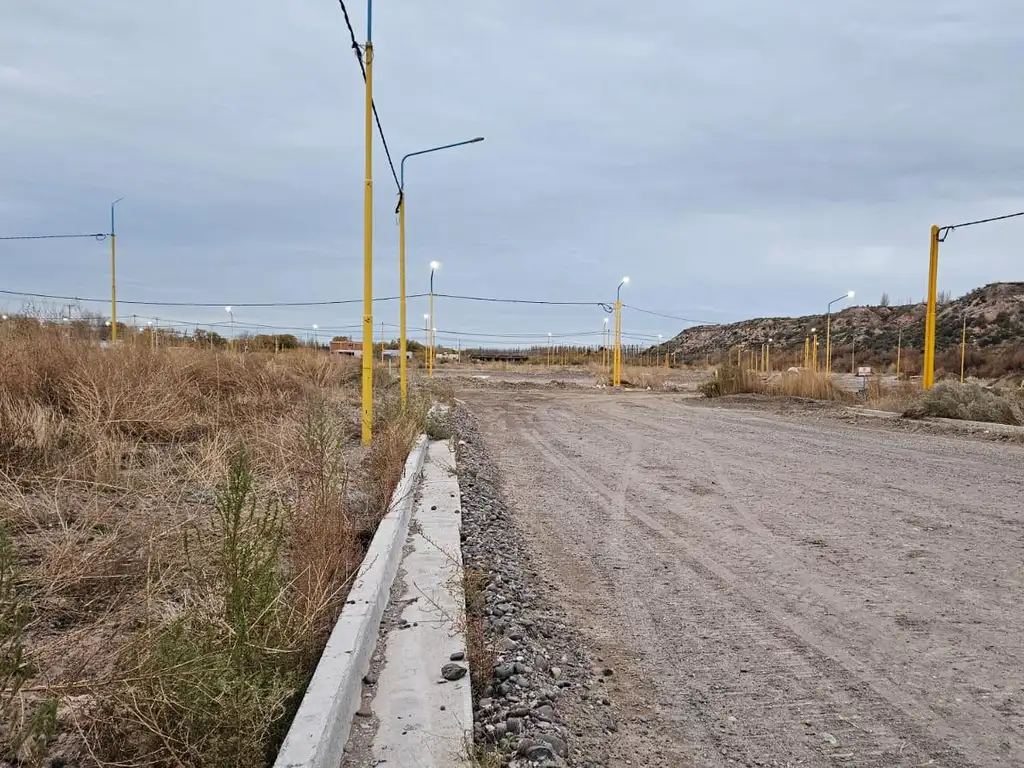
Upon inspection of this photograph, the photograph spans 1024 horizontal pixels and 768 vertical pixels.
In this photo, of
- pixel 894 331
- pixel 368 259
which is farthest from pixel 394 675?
pixel 894 331

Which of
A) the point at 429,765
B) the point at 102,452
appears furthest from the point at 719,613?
the point at 102,452

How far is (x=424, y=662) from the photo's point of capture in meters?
2.82

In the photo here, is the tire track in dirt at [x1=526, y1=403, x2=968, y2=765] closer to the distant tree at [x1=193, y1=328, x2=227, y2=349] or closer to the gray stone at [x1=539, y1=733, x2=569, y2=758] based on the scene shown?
the gray stone at [x1=539, y1=733, x2=569, y2=758]

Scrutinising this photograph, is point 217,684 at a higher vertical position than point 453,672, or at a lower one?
higher

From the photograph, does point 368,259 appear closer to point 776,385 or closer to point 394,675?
point 394,675

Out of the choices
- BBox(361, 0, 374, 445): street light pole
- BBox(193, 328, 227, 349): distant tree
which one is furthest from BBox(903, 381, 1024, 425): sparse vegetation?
BBox(193, 328, 227, 349): distant tree

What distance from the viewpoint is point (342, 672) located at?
2.45 meters

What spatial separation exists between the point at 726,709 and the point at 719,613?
1.06 metres

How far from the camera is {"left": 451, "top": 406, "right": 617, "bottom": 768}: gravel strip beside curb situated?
2398mm

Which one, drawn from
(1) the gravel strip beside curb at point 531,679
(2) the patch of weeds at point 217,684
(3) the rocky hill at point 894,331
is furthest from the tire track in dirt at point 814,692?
(3) the rocky hill at point 894,331

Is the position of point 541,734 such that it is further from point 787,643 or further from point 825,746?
point 787,643

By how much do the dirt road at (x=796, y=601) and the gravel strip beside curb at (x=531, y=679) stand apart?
0.12 meters

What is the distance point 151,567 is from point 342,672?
1705 mm

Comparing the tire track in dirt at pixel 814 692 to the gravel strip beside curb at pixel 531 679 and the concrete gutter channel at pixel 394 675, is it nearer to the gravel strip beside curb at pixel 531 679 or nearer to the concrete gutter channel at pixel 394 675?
the gravel strip beside curb at pixel 531 679
